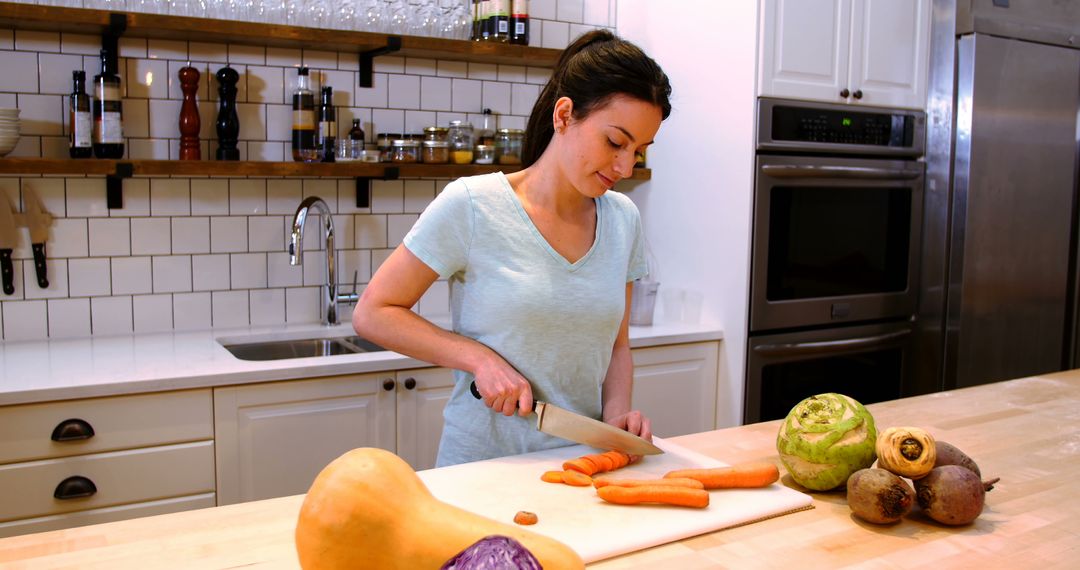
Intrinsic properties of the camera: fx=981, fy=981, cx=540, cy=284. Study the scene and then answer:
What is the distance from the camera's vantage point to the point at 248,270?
10.5 ft

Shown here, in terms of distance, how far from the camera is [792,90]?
325 centimetres

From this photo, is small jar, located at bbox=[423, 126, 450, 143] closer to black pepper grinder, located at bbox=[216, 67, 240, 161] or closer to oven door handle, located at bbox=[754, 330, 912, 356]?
black pepper grinder, located at bbox=[216, 67, 240, 161]

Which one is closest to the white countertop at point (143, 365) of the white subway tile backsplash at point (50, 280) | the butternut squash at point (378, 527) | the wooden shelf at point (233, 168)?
the white subway tile backsplash at point (50, 280)

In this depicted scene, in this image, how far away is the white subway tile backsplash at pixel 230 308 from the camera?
315 centimetres

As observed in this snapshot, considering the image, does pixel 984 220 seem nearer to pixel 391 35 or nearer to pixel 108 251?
pixel 391 35

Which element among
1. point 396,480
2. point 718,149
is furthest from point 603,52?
point 718,149

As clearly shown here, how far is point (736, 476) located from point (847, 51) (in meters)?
2.27

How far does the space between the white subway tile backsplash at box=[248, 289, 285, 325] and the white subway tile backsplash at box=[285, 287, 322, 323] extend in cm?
2

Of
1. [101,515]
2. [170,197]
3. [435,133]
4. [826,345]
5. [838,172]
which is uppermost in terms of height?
[435,133]

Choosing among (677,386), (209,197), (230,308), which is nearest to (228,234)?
(209,197)

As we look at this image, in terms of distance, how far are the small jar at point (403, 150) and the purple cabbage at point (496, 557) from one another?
2.54m

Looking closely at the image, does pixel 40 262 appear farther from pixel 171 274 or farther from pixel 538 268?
pixel 538 268

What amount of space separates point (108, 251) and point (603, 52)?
191 cm

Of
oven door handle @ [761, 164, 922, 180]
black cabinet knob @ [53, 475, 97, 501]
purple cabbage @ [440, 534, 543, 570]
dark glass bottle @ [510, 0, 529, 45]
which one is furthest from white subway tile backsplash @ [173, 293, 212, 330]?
purple cabbage @ [440, 534, 543, 570]
